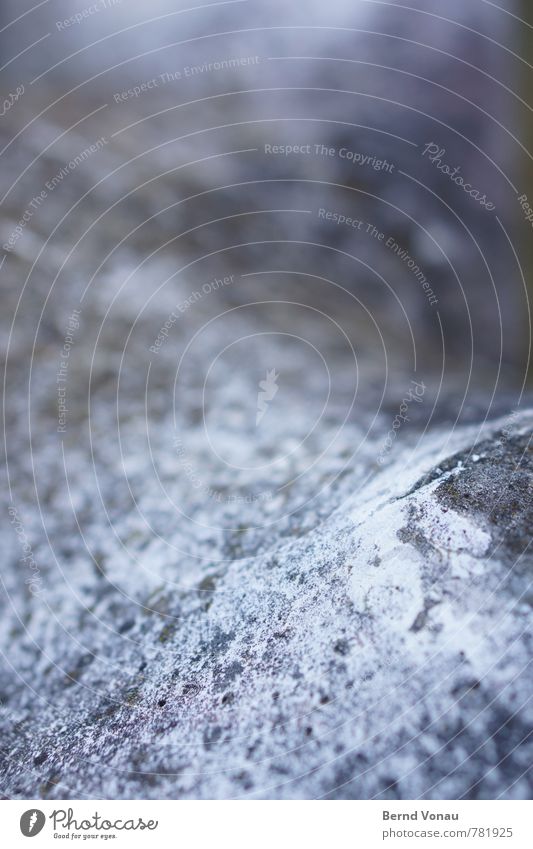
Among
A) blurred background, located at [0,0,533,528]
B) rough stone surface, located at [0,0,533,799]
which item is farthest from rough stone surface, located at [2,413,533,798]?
blurred background, located at [0,0,533,528]

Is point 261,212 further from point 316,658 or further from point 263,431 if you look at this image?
point 316,658

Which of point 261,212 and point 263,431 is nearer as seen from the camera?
point 263,431

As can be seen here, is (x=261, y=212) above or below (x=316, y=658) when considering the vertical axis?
above

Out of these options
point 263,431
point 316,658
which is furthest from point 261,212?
point 316,658

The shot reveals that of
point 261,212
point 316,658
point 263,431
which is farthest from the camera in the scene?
point 261,212

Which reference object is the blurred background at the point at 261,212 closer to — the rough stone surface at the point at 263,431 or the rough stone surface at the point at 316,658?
the rough stone surface at the point at 263,431

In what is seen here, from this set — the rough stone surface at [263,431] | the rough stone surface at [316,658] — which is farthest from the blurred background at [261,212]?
the rough stone surface at [316,658]

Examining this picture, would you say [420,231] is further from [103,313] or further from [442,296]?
[103,313]

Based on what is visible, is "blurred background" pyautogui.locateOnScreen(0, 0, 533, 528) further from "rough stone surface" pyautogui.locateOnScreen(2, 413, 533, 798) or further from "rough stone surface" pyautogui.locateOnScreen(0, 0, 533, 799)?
"rough stone surface" pyautogui.locateOnScreen(2, 413, 533, 798)

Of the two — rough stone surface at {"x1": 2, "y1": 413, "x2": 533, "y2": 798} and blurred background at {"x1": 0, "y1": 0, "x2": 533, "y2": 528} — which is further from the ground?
blurred background at {"x1": 0, "y1": 0, "x2": 533, "y2": 528}

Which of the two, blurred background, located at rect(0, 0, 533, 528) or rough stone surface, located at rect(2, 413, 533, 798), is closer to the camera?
rough stone surface, located at rect(2, 413, 533, 798)

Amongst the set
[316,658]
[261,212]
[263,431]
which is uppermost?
[261,212]
